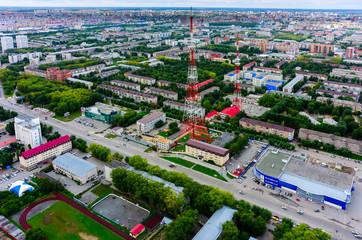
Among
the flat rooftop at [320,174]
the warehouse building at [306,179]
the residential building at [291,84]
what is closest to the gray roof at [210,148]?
the warehouse building at [306,179]

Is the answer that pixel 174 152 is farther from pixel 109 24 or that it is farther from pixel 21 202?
pixel 109 24

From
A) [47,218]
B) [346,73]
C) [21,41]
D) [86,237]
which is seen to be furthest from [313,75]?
[21,41]

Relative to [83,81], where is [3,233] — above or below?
below

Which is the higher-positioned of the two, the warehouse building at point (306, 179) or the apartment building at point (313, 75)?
the apartment building at point (313, 75)

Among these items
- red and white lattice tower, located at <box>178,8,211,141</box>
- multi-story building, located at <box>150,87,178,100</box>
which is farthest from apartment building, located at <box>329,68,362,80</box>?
red and white lattice tower, located at <box>178,8,211,141</box>

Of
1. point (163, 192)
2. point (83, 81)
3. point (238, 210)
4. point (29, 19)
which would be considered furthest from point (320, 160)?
point (29, 19)

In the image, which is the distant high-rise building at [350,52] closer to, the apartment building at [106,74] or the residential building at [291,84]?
the residential building at [291,84]

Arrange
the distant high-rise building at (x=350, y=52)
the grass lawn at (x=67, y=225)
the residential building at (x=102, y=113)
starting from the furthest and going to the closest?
the distant high-rise building at (x=350, y=52), the residential building at (x=102, y=113), the grass lawn at (x=67, y=225)
